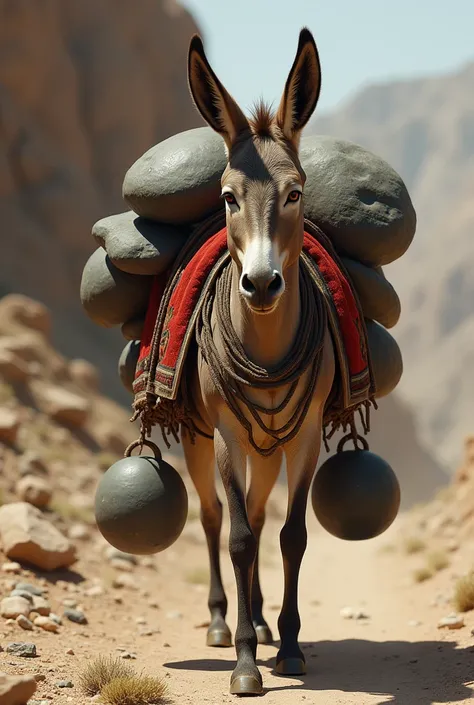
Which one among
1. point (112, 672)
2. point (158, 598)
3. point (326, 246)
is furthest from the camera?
point (158, 598)

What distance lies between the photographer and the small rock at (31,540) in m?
8.59

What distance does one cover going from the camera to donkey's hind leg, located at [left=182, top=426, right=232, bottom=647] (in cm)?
747

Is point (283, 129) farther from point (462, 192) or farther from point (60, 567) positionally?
point (462, 192)

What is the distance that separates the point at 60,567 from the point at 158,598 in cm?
126

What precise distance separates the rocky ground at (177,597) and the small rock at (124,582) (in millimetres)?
19

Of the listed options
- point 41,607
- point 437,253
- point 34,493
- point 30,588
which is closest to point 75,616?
point 41,607

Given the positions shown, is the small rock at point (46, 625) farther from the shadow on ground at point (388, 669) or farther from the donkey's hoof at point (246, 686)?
the donkey's hoof at point (246, 686)

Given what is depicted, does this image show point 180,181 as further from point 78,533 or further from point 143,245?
point 78,533

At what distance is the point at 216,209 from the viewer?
6.90 m

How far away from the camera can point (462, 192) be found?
3317 inches

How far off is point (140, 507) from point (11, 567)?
2512 millimetres

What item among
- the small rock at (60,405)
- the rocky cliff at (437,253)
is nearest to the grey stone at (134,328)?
the small rock at (60,405)

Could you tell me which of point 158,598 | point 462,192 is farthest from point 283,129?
point 462,192

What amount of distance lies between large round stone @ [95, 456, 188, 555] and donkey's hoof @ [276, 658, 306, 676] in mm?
1057
